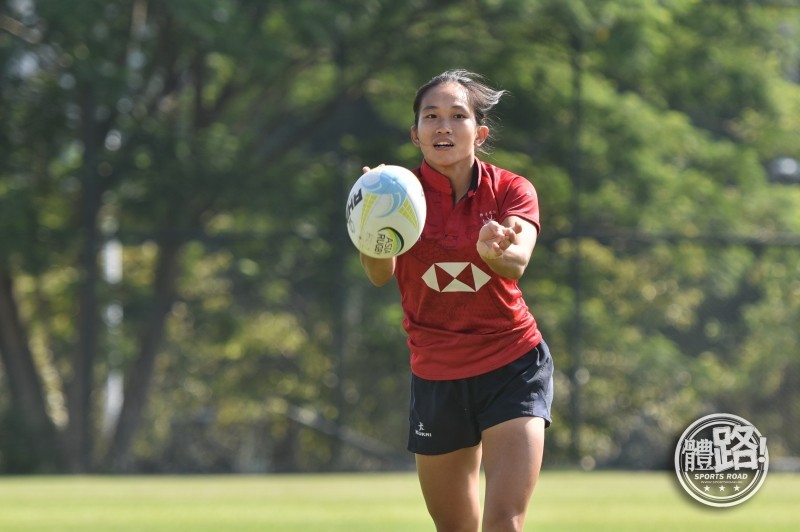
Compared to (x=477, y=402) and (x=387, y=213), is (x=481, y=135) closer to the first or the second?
(x=387, y=213)

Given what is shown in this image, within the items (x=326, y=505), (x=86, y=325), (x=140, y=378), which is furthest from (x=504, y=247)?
(x=140, y=378)

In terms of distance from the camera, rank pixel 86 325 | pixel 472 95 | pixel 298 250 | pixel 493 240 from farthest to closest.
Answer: pixel 298 250, pixel 86 325, pixel 472 95, pixel 493 240

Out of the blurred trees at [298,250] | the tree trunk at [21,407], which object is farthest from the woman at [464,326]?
the tree trunk at [21,407]

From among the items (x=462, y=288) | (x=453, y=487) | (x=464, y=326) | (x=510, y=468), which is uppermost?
(x=462, y=288)

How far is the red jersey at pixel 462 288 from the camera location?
552cm

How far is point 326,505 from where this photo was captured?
1204 centimetres

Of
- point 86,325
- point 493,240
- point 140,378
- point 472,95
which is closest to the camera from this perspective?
point 493,240

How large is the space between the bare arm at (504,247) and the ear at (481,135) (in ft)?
1.46

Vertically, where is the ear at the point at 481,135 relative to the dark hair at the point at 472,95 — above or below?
below

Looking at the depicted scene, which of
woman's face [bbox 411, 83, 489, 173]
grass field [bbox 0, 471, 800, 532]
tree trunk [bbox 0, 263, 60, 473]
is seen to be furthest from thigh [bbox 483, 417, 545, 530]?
tree trunk [bbox 0, 263, 60, 473]

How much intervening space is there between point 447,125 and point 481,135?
8.6 inches

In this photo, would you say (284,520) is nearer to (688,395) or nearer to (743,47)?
(688,395)

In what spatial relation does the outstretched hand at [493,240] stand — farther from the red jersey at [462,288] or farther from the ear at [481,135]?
the ear at [481,135]

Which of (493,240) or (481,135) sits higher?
(481,135)
